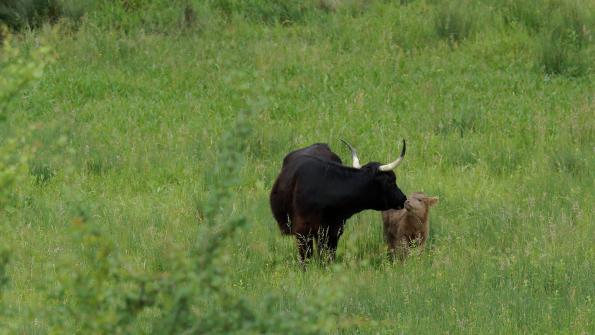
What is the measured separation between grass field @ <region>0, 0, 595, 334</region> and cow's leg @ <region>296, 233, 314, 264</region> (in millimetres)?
177

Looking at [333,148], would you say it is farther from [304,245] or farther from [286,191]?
[304,245]

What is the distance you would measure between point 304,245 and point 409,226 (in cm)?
89

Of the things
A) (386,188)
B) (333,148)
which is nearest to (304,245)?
(386,188)

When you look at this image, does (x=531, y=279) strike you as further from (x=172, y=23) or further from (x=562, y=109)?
(x=172, y=23)

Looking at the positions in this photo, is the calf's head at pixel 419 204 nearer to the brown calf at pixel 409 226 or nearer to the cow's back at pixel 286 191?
the brown calf at pixel 409 226

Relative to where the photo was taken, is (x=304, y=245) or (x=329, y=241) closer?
(x=304, y=245)

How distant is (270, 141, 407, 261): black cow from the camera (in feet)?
29.2

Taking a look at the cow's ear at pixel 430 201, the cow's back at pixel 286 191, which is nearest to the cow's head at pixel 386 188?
the cow's ear at pixel 430 201

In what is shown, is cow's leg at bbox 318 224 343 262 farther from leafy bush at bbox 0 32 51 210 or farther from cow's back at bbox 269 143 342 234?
leafy bush at bbox 0 32 51 210

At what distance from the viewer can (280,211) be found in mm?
9305

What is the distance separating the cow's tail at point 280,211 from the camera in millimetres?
9258

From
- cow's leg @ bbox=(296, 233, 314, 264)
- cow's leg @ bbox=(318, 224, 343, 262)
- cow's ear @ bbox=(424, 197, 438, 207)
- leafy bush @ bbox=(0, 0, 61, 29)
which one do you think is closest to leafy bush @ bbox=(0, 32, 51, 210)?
cow's leg @ bbox=(296, 233, 314, 264)

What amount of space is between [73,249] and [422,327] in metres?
3.35

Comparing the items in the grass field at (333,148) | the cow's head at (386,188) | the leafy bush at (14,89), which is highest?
the leafy bush at (14,89)
